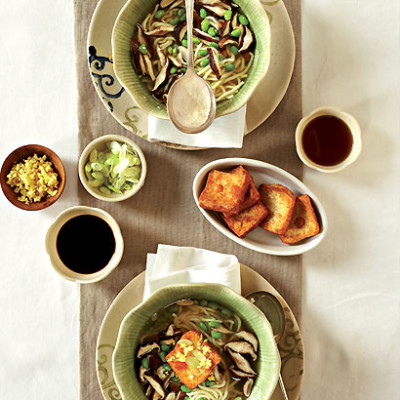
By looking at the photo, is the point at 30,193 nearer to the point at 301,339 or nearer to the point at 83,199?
the point at 83,199

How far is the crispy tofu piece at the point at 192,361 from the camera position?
6.12ft

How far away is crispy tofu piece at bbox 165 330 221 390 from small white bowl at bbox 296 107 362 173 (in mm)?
881

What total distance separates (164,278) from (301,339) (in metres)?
0.64

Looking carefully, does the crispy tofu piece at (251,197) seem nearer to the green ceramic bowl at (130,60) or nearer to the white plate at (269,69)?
the white plate at (269,69)

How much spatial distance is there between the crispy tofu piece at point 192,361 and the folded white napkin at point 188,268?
26 cm

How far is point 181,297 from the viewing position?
75.7 inches

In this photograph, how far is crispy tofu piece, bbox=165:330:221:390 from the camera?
187cm

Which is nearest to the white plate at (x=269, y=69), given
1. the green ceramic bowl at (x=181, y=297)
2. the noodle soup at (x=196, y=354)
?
the green ceramic bowl at (x=181, y=297)

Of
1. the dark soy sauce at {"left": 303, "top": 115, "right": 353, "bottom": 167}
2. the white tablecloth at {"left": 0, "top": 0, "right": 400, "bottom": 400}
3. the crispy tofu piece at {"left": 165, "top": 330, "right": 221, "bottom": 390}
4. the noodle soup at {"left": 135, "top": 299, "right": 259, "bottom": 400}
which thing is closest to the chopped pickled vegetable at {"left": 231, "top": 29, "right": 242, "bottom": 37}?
the white tablecloth at {"left": 0, "top": 0, "right": 400, "bottom": 400}

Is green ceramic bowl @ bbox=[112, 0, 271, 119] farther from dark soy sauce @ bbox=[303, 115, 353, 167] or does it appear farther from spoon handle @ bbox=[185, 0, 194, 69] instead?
dark soy sauce @ bbox=[303, 115, 353, 167]

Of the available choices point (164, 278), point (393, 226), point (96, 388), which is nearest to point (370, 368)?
point (393, 226)

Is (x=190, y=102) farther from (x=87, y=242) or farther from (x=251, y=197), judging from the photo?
(x=87, y=242)

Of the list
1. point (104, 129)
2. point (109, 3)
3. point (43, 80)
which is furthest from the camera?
point (43, 80)

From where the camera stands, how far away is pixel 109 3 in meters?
1.95
